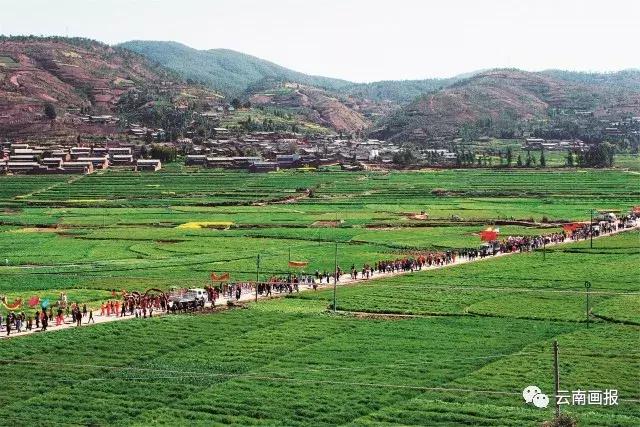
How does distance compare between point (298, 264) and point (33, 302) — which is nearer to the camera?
point (33, 302)

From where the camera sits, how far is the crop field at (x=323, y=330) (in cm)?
2670

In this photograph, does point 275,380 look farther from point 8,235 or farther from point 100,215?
point 100,215

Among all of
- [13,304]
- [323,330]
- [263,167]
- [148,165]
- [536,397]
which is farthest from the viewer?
[263,167]

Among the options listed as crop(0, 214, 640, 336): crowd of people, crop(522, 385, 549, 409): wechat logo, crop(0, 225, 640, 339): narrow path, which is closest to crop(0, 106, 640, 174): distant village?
crop(0, 214, 640, 336): crowd of people

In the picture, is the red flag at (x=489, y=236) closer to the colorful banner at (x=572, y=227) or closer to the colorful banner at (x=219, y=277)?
the colorful banner at (x=572, y=227)

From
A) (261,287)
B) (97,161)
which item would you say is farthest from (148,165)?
(261,287)

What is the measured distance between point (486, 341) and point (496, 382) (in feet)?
20.2

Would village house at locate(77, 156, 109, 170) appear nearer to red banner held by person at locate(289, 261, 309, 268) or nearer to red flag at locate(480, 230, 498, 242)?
red flag at locate(480, 230, 498, 242)

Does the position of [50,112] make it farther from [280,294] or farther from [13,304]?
[13,304]

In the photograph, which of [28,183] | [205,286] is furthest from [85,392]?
[28,183]

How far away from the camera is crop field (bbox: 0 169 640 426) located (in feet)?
87.6

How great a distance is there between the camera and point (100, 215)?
8900 cm

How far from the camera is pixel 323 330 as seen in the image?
1446 inches

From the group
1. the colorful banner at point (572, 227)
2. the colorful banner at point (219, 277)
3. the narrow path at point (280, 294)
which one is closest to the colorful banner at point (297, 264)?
the narrow path at point (280, 294)
